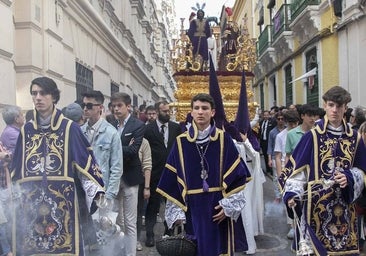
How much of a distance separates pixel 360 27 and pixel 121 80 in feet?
33.7

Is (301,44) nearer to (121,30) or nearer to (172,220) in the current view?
(121,30)

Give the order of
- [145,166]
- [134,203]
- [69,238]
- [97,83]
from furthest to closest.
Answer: [97,83] < [145,166] < [134,203] < [69,238]

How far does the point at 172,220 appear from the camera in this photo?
3.61 meters

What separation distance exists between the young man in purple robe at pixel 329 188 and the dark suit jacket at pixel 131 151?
2054mm

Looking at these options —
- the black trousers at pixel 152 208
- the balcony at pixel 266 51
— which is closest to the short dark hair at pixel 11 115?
the black trousers at pixel 152 208

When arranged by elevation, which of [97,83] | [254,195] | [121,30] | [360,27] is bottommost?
[254,195]

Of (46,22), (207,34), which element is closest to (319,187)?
(46,22)

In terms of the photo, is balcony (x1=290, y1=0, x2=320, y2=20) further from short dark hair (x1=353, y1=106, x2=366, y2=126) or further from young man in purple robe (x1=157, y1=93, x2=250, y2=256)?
young man in purple robe (x1=157, y1=93, x2=250, y2=256)

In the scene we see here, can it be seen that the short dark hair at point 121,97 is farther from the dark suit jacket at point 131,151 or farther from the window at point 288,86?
the window at point 288,86

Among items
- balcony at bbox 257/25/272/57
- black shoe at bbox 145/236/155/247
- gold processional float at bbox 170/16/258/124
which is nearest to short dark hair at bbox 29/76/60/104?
black shoe at bbox 145/236/155/247

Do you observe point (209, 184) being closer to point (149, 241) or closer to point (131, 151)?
point (131, 151)

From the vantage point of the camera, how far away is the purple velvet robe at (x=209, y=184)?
3596 mm

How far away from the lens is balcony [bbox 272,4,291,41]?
1984 centimetres

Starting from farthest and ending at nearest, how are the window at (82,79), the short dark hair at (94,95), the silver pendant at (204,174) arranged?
the window at (82,79)
the short dark hair at (94,95)
the silver pendant at (204,174)
